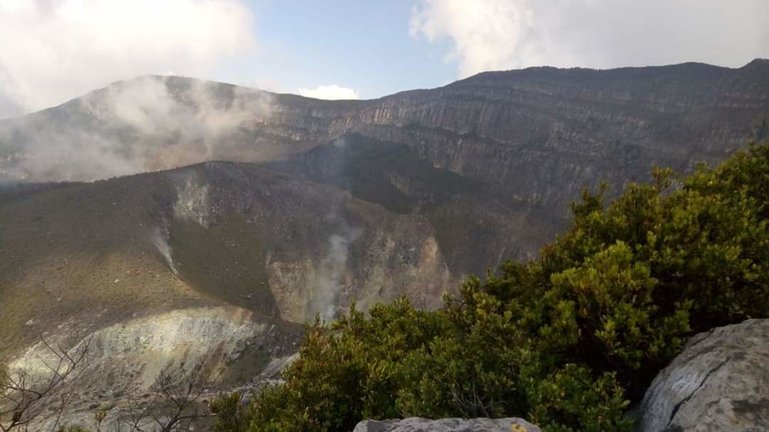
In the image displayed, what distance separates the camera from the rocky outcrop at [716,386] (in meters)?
7.14

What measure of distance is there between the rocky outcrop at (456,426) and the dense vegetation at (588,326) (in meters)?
1.35

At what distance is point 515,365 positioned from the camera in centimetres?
1010

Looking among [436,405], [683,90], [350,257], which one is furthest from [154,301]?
[683,90]

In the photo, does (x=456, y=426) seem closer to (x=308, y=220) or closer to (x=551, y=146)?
(x=308, y=220)

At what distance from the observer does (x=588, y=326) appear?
10305 millimetres

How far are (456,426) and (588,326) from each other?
170 inches

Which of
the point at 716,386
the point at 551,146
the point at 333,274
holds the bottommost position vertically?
the point at 333,274

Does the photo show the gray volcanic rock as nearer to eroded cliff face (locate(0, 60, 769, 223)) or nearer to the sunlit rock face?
eroded cliff face (locate(0, 60, 769, 223))

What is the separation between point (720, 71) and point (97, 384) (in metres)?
190

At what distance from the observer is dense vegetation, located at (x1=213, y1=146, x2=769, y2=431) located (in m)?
9.38

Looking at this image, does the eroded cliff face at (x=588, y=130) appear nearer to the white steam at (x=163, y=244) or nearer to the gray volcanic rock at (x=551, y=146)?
the gray volcanic rock at (x=551, y=146)

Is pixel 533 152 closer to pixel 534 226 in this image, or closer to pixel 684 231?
pixel 534 226

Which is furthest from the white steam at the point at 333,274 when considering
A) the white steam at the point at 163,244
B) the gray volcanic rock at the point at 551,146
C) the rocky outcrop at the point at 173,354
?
the rocky outcrop at the point at 173,354

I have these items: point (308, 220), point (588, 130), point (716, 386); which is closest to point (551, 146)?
point (588, 130)
